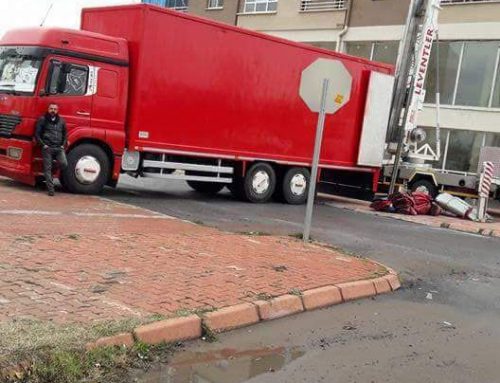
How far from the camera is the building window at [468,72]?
901 inches

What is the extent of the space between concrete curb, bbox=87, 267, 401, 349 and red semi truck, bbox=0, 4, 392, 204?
6899 mm

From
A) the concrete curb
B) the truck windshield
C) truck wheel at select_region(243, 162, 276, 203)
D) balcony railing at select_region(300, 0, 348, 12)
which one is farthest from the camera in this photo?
balcony railing at select_region(300, 0, 348, 12)

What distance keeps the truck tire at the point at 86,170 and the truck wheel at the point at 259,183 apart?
143 inches

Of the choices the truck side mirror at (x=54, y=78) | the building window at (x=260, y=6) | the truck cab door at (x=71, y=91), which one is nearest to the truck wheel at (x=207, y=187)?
the truck cab door at (x=71, y=91)

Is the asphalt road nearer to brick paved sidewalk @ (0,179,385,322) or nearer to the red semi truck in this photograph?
brick paved sidewalk @ (0,179,385,322)

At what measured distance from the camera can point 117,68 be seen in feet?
40.8

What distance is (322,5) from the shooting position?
27.9m

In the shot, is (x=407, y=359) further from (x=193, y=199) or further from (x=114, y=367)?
(x=193, y=199)

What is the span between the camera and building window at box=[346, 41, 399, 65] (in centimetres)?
2527

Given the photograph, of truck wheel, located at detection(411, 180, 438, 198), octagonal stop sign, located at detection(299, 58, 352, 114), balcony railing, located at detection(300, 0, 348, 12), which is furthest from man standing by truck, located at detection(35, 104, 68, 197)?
balcony railing, located at detection(300, 0, 348, 12)

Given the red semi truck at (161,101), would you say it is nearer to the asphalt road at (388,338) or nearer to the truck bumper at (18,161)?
the truck bumper at (18,161)

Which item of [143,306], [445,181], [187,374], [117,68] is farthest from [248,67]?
[187,374]

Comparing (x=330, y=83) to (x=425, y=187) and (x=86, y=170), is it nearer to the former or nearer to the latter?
(x=86, y=170)

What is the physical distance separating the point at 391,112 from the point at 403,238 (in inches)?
270
